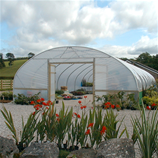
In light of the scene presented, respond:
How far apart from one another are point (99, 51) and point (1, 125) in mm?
5644

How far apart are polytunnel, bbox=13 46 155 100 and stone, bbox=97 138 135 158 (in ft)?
20.4

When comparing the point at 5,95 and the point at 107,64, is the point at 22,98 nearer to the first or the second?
the point at 5,95

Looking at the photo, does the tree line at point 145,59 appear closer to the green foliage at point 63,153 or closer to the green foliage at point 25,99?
the green foliage at point 25,99

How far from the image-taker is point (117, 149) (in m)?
2.57

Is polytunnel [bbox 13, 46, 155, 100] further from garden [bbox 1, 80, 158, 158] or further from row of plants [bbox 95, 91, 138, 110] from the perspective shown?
garden [bbox 1, 80, 158, 158]

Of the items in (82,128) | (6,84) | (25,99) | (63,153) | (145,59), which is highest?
(145,59)

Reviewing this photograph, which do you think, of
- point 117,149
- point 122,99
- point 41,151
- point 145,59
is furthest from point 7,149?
point 145,59

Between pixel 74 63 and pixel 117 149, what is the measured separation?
310 inches

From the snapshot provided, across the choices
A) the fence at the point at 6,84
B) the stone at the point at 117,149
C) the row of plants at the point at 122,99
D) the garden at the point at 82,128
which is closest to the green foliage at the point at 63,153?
the garden at the point at 82,128

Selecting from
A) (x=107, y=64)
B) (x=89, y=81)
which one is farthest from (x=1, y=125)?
(x=89, y=81)

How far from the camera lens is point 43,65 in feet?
32.5

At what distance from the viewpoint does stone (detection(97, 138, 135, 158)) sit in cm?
251

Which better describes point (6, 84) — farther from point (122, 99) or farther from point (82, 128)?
point (82, 128)

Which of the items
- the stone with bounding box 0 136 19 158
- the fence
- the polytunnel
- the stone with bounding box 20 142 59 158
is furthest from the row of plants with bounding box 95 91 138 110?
the fence
